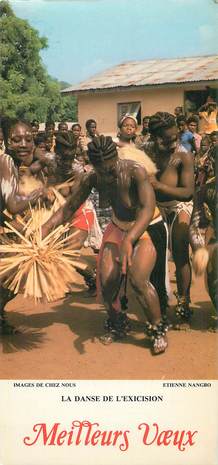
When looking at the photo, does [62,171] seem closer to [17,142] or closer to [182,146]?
[17,142]

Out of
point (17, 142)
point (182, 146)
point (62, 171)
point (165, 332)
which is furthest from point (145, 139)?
point (165, 332)

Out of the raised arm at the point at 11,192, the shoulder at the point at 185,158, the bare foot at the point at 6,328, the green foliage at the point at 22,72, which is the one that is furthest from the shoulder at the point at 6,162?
the shoulder at the point at 185,158

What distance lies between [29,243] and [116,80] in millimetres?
1186

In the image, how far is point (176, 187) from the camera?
4285 mm

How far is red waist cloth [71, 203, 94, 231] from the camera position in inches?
165

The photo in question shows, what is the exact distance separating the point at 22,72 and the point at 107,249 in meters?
1.15

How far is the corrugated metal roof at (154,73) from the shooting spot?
12.9ft

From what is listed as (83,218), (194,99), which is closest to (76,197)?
(83,218)

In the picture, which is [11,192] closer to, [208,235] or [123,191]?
[123,191]

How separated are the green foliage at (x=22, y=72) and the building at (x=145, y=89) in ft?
0.50

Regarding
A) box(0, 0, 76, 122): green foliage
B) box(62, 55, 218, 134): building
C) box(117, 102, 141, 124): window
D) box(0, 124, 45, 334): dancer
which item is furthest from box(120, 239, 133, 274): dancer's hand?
box(117, 102, 141, 124): window

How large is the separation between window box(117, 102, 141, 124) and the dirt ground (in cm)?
103

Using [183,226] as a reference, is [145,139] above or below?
above

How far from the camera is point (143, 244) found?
403 cm
